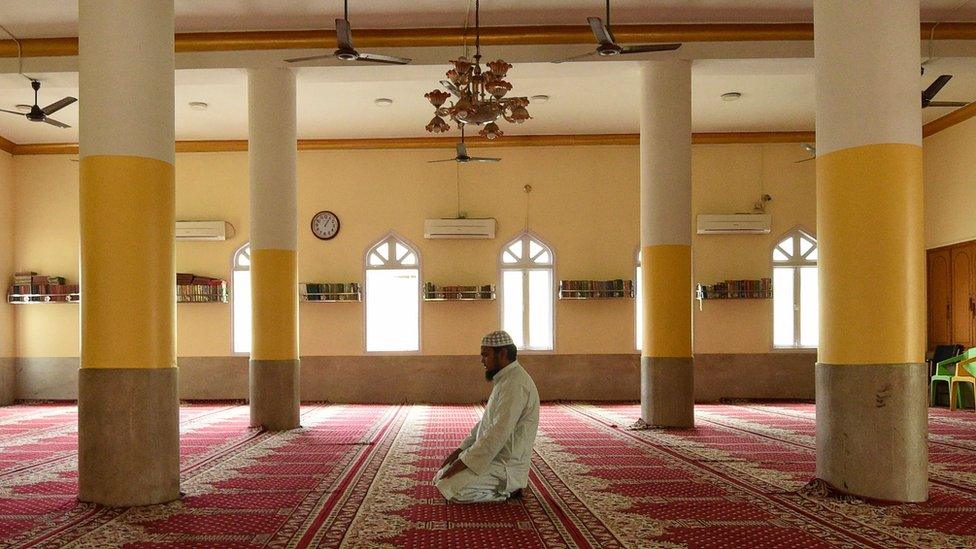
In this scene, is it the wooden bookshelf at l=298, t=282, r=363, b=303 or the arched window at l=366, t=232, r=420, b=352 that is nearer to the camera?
the wooden bookshelf at l=298, t=282, r=363, b=303

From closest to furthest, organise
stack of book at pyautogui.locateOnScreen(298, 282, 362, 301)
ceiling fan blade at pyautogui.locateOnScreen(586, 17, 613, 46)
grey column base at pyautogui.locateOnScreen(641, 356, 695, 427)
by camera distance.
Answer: ceiling fan blade at pyautogui.locateOnScreen(586, 17, 613, 46) < grey column base at pyautogui.locateOnScreen(641, 356, 695, 427) < stack of book at pyautogui.locateOnScreen(298, 282, 362, 301)

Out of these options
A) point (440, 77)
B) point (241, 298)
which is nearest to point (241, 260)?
point (241, 298)

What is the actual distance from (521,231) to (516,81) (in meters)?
3.19

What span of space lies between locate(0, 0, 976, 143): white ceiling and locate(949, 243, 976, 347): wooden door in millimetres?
1837

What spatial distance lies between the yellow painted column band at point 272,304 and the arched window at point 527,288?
463 centimetres

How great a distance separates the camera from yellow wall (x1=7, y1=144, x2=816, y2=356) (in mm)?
12789

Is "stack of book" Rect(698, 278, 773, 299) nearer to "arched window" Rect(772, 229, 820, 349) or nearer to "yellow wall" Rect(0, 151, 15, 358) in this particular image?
"arched window" Rect(772, 229, 820, 349)

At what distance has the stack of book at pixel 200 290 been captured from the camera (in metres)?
12.7

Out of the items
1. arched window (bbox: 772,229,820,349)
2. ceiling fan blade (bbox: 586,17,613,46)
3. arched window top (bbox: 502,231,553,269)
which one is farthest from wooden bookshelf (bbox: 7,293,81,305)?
arched window (bbox: 772,229,820,349)

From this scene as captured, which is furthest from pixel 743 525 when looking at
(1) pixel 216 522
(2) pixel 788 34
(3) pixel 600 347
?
(3) pixel 600 347

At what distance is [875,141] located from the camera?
4.86 metres

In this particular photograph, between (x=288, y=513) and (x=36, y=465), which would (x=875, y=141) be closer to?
(x=288, y=513)

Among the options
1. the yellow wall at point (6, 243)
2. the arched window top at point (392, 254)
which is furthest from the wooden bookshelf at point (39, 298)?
the arched window top at point (392, 254)

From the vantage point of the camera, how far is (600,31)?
6.76 m
